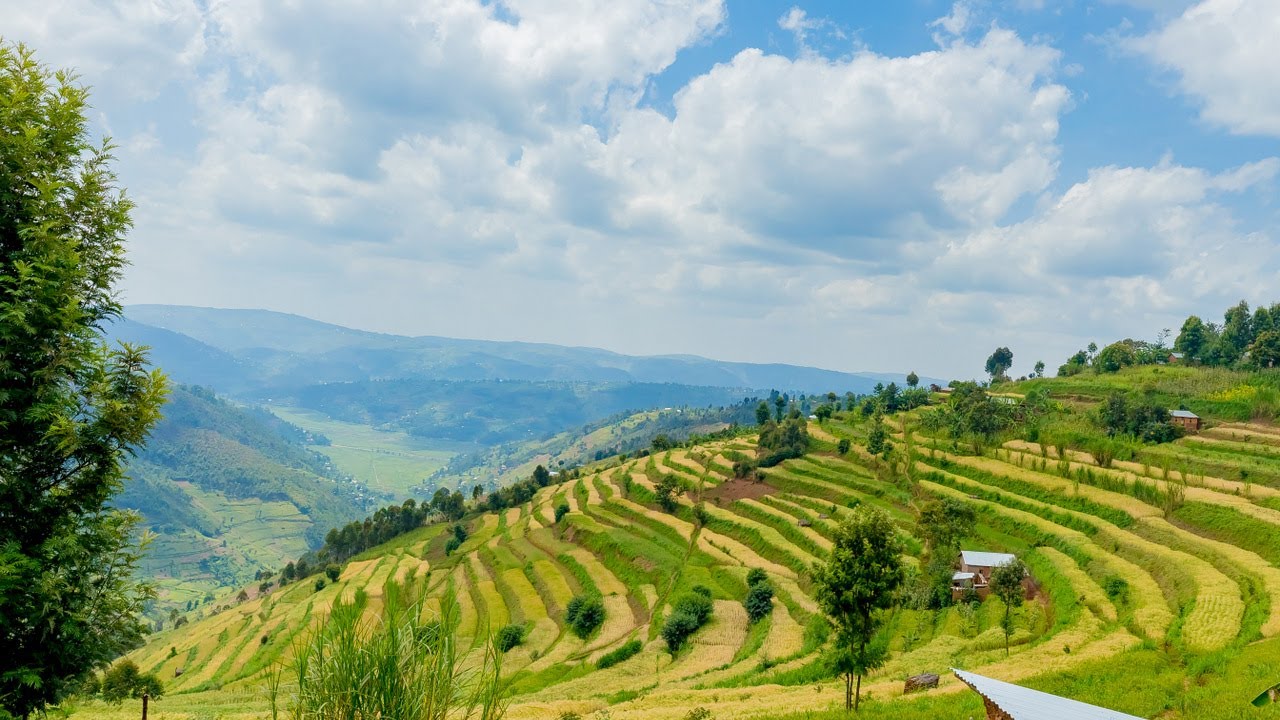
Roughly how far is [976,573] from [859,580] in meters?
39.4

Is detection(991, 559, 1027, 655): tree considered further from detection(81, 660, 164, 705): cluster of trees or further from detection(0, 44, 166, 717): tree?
detection(81, 660, 164, 705): cluster of trees

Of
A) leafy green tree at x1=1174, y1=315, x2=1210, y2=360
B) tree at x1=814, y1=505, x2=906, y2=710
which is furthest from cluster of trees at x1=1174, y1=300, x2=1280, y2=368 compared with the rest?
tree at x1=814, y1=505, x2=906, y2=710

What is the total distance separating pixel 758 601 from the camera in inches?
2571

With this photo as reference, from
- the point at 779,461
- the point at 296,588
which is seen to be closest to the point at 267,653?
the point at 296,588

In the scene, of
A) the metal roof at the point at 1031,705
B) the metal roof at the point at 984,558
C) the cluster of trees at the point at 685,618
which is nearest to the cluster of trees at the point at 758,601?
the cluster of trees at the point at 685,618

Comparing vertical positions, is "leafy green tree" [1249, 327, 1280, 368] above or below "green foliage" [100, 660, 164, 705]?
above

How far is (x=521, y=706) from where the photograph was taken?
39.2m

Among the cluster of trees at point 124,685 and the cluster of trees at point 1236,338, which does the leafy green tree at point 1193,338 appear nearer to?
the cluster of trees at point 1236,338

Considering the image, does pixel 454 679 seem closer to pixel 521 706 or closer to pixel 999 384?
pixel 521 706

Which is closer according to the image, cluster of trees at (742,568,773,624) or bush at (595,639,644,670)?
bush at (595,639,644,670)

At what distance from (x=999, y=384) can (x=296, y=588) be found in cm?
15589

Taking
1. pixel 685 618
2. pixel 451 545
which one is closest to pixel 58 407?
pixel 685 618

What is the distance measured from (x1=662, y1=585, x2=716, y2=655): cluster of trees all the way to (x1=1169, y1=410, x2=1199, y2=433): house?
2740 inches

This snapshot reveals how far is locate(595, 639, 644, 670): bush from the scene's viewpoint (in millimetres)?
58656
